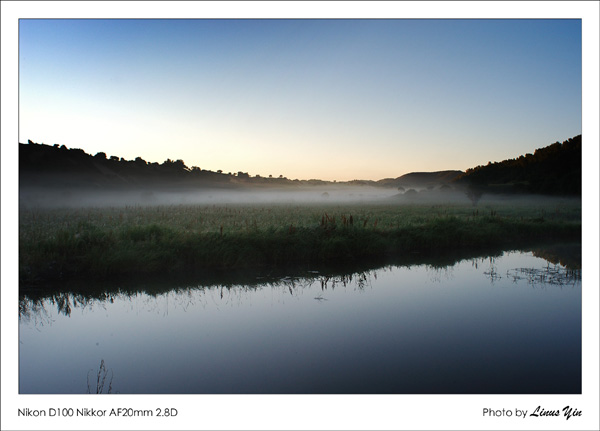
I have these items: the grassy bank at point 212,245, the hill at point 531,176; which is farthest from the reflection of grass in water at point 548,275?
the hill at point 531,176

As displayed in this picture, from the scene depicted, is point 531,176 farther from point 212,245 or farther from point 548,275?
point 212,245

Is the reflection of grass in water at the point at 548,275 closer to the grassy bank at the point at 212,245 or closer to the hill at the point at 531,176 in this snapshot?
the grassy bank at the point at 212,245

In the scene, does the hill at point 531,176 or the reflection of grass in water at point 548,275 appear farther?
the hill at point 531,176

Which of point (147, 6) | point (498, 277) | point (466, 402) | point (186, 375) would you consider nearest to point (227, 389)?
point (186, 375)

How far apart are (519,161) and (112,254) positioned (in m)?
31.9

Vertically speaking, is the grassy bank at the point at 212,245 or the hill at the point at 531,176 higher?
the hill at the point at 531,176

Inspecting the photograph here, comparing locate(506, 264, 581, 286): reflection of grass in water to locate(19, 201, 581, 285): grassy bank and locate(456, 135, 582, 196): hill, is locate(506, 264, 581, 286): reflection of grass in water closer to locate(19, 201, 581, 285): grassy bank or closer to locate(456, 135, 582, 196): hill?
locate(19, 201, 581, 285): grassy bank

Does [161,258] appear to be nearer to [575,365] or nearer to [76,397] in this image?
[76,397]

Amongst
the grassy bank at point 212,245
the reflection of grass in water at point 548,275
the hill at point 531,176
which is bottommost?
the reflection of grass in water at point 548,275

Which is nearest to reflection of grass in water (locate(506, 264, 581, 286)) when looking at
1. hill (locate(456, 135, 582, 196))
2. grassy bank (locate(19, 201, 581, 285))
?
grassy bank (locate(19, 201, 581, 285))

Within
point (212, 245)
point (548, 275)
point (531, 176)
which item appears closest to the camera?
point (548, 275)

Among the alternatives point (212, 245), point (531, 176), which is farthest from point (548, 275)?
point (531, 176)

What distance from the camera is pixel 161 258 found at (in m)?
9.37

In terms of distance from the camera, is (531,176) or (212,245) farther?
(531,176)
